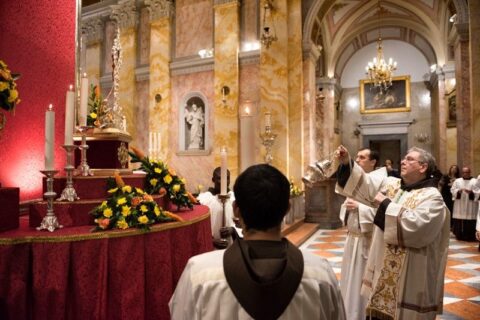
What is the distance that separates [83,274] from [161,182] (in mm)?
1471

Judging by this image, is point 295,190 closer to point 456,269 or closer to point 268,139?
point 268,139

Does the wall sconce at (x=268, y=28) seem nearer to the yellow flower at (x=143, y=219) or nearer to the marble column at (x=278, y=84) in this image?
the marble column at (x=278, y=84)

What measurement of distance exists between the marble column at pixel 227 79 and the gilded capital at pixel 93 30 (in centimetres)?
613

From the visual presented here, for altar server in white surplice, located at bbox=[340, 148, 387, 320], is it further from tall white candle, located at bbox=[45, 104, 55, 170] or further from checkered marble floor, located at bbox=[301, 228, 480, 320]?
tall white candle, located at bbox=[45, 104, 55, 170]

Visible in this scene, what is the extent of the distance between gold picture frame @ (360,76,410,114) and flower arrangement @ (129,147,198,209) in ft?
58.5

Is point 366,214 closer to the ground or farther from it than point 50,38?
closer to the ground

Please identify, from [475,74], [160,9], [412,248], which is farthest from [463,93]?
[160,9]

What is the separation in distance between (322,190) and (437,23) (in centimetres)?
1036

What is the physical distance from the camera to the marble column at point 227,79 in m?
11.8

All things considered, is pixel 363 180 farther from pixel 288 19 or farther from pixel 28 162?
pixel 288 19

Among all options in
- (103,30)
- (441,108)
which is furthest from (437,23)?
(103,30)

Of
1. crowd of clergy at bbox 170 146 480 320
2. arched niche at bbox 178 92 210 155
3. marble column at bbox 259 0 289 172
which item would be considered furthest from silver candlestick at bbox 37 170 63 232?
arched niche at bbox 178 92 210 155

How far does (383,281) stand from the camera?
3322mm

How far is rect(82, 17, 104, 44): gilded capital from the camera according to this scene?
15414 mm
